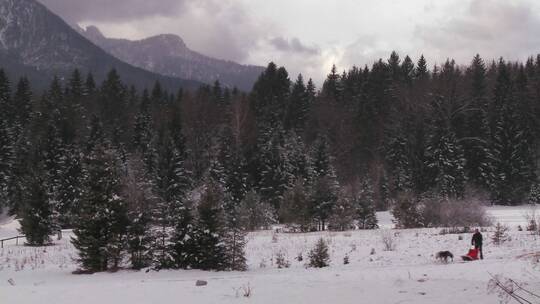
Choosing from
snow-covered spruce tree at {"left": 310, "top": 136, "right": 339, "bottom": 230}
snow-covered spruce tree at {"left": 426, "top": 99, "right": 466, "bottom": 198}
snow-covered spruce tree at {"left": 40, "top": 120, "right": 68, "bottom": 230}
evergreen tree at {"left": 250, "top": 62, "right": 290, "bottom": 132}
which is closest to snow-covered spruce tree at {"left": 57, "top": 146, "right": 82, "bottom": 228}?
snow-covered spruce tree at {"left": 40, "top": 120, "right": 68, "bottom": 230}

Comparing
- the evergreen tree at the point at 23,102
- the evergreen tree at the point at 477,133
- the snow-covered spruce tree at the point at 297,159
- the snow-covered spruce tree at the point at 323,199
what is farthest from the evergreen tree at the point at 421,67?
the evergreen tree at the point at 23,102

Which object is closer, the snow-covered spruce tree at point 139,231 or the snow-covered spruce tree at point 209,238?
the snow-covered spruce tree at point 209,238

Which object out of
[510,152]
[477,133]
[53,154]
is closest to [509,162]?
[510,152]

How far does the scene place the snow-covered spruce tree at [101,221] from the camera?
67.2 ft

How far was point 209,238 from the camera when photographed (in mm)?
20266

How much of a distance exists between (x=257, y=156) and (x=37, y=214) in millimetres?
37926

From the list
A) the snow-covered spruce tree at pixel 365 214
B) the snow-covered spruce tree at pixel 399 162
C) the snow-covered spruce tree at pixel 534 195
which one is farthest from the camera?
the snow-covered spruce tree at pixel 399 162

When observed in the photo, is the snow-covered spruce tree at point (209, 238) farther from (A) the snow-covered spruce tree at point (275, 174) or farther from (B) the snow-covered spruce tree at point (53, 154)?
(B) the snow-covered spruce tree at point (53, 154)

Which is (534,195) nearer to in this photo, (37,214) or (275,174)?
(275,174)

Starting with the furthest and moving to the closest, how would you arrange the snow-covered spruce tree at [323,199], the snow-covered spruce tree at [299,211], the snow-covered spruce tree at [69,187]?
the snow-covered spruce tree at [69,187], the snow-covered spruce tree at [323,199], the snow-covered spruce tree at [299,211]

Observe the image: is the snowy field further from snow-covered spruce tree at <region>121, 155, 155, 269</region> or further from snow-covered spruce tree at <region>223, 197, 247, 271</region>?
snow-covered spruce tree at <region>121, 155, 155, 269</region>

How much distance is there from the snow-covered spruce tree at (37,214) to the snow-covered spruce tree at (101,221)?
13.5 m

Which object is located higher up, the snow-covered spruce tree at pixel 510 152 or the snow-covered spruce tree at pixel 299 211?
the snow-covered spruce tree at pixel 510 152

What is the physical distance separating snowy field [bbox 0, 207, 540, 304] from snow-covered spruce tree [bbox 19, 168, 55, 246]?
925cm
